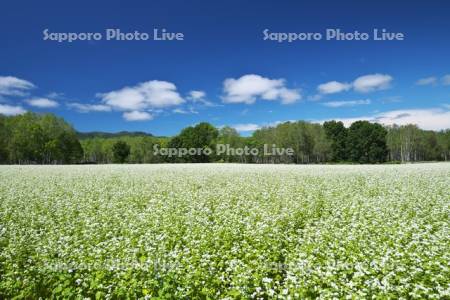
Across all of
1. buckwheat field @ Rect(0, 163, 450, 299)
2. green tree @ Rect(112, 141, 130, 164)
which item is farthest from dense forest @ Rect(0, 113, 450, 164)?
buckwheat field @ Rect(0, 163, 450, 299)

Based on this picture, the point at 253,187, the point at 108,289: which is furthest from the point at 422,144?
the point at 108,289

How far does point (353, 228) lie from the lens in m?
8.06

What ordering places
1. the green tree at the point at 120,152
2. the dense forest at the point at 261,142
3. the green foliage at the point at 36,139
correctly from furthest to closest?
the green tree at the point at 120,152, the dense forest at the point at 261,142, the green foliage at the point at 36,139

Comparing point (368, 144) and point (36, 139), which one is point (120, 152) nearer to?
point (36, 139)

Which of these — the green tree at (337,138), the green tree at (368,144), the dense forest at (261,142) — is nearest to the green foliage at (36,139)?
the dense forest at (261,142)

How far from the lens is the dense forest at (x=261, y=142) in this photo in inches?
2842

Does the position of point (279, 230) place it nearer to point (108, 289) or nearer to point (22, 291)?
point (108, 289)

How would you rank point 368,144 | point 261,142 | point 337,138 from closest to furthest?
point 368,144 → point 337,138 → point 261,142

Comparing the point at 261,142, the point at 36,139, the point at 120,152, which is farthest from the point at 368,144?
the point at 36,139

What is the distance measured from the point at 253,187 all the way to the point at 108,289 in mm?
12467

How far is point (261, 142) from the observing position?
9112 cm

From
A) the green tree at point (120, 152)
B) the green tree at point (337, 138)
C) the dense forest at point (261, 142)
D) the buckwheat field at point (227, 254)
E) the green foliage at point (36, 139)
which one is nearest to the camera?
the buckwheat field at point (227, 254)

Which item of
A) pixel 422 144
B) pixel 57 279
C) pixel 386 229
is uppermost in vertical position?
pixel 422 144

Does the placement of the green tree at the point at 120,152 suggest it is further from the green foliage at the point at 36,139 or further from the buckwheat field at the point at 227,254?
the buckwheat field at the point at 227,254
